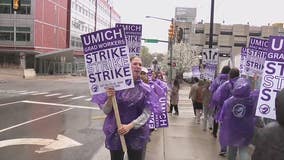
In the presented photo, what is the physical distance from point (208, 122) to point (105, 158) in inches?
225

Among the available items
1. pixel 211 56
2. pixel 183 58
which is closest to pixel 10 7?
pixel 183 58

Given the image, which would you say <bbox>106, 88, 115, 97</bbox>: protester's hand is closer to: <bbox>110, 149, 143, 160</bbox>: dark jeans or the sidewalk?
<bbox>110, 149, 143, 160</bbox>: dark jeans

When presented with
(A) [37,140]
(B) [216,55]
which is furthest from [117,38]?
(B) [216,55]

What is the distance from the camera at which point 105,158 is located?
9289mm

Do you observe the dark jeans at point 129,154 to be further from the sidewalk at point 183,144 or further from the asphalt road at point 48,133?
the asphalt road at point 48,133

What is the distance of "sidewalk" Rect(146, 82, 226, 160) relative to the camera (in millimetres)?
9336

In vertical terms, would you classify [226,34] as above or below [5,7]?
below

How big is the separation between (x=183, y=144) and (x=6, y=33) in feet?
178

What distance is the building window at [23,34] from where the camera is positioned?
199ft

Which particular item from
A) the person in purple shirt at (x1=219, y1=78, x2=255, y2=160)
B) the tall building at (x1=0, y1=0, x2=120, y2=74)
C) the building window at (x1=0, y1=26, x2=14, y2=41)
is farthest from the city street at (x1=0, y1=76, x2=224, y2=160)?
the building window at (x1=0, y1=26, x2=14, y2=41)

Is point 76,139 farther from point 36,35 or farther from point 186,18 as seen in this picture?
point 186,18

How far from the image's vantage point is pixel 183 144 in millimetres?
10719

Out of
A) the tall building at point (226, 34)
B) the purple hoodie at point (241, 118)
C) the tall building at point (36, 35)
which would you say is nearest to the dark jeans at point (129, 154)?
the purple hoodie at point (241, 118)

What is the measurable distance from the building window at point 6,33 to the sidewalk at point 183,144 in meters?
50.4
